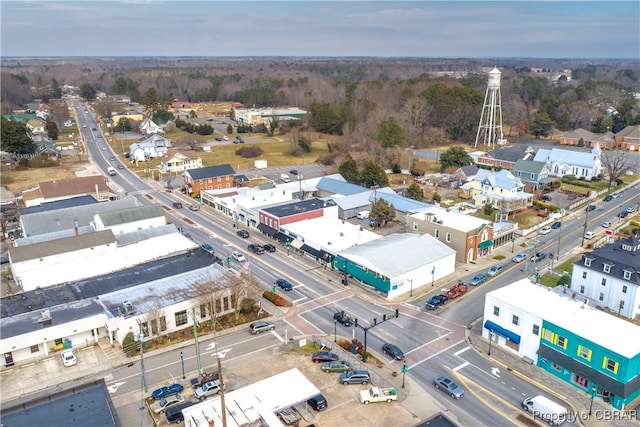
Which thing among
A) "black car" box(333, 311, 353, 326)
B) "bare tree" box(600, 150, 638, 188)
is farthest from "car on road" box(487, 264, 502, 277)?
"bare tree" box(600, 150, 638, 188)

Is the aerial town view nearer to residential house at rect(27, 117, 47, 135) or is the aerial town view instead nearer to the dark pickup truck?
the dark pickup truck

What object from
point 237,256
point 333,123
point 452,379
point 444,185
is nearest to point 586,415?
point 452,379

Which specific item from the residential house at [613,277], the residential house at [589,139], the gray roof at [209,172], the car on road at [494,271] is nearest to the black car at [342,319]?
the car on road at [494,271]

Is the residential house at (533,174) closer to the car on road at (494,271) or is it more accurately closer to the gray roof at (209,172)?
the car on road at (494,271)

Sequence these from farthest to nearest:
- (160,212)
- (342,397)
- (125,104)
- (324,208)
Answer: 1. (125,104)
2. (324,208)
3. (160,212)
4. (342,397)

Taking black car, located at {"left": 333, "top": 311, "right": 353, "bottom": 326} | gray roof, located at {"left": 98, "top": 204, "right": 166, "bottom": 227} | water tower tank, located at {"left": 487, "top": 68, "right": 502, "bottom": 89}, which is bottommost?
black car, located at {"left": 333, "top": 311, "right": 353, "bottom": 326}

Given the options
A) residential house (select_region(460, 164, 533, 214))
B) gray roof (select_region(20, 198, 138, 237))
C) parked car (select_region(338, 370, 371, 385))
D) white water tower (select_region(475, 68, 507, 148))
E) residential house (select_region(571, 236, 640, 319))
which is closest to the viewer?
parked car (select_region(338, 370, 371, 385))

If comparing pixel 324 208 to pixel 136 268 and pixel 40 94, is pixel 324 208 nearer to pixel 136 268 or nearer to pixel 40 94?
pixel 136 268
